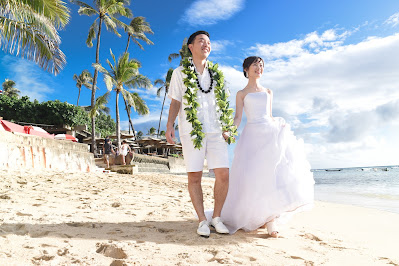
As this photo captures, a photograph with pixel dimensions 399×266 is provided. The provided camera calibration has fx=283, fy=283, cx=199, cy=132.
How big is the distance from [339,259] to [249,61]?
218 centimetres

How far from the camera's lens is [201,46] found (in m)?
3.02

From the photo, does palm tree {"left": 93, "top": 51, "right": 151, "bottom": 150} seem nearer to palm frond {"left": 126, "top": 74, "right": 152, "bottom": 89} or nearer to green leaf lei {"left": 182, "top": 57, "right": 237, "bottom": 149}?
palm frond {"left": 126, "top": 74, "right": 152, "bottom": 89}

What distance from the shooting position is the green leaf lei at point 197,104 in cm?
281

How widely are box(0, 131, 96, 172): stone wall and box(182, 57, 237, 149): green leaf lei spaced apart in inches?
233

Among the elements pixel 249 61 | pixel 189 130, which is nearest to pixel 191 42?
pixel 249 61

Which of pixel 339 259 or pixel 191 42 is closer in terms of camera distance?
pixel 339 259

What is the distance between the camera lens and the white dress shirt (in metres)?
2.91

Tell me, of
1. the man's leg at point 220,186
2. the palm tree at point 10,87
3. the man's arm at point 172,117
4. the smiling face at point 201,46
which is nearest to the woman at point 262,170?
the man's leg at point 220,186

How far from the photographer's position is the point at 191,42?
3125mm

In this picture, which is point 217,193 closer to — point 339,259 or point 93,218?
point 339,259

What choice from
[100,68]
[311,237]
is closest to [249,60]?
[311,237]

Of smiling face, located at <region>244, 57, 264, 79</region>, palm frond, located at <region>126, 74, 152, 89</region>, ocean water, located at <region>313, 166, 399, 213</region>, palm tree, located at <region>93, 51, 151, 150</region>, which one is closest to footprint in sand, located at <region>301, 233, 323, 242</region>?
smiling face, located at <region>244, 57, 264, 79</region>

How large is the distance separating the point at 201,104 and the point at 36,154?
6.96m

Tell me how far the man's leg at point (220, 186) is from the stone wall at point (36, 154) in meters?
6.04
